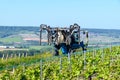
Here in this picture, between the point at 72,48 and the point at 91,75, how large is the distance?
1370 centimetres

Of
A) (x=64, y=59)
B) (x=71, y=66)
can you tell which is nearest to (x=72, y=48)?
(x=64, y=59)

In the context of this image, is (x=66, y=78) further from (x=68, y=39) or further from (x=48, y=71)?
(x=68, y=39)

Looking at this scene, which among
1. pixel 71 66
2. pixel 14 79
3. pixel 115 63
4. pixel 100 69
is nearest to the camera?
pixel 14 79

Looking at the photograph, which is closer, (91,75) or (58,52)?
(91,75)

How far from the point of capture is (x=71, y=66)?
83.4ft

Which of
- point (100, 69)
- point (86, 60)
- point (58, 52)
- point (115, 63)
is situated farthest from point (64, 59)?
point (58, 52)

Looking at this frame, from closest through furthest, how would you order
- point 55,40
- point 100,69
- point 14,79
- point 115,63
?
point 14,79
point 100,69
point 115,63
point 55,40

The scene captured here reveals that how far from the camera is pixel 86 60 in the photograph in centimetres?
2838

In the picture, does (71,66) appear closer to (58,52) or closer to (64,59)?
(64,59)

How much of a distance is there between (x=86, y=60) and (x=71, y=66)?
10.5 feet

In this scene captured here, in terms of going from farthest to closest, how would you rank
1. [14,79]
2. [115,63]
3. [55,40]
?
[55,40]
[115,63]
[14,79]

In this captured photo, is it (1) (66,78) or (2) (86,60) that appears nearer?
(1) (66,78)

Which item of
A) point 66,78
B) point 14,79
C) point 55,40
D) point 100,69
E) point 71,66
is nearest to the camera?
point 14,79

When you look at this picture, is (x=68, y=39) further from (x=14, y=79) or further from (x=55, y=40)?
(x=14, y=79)
